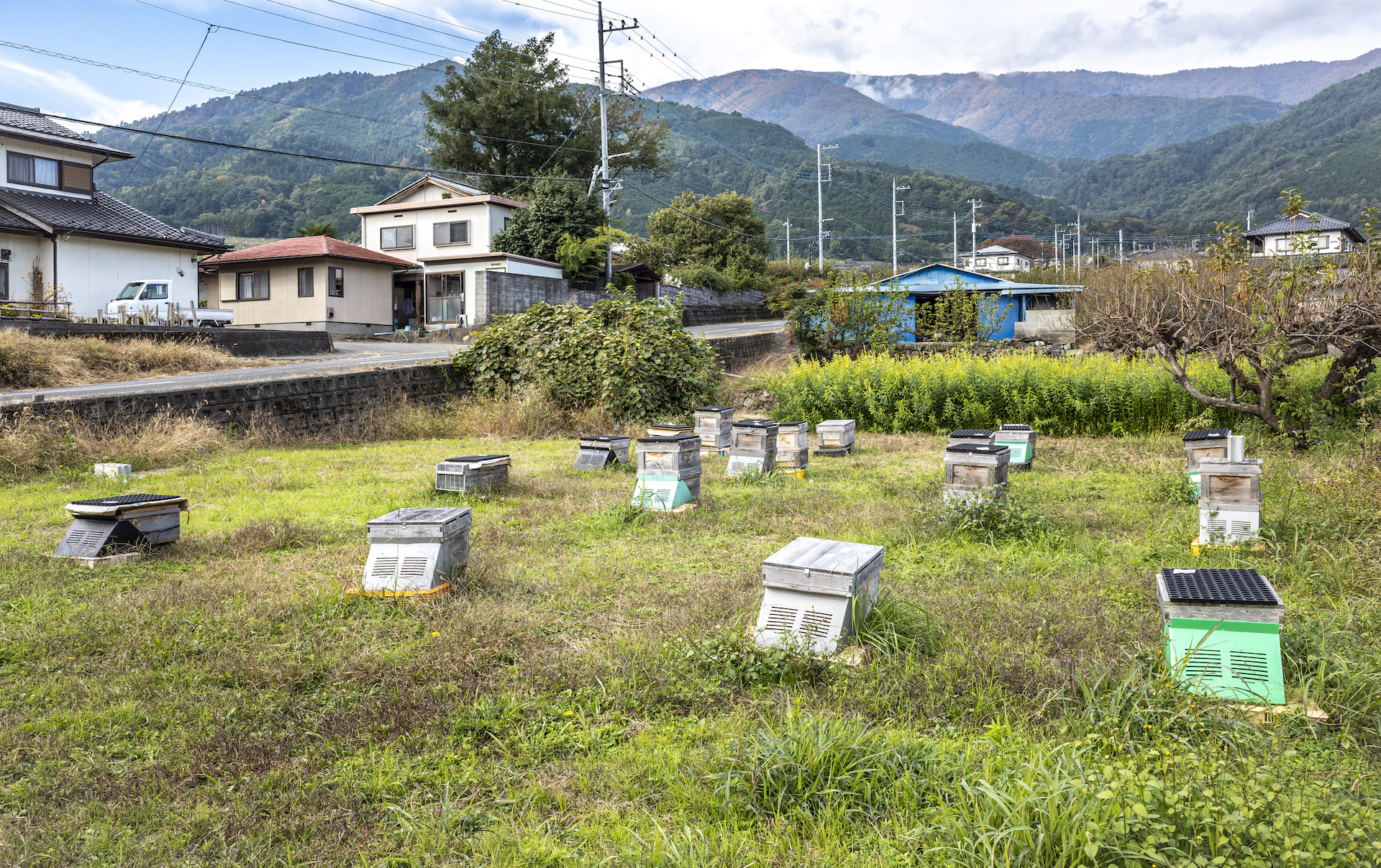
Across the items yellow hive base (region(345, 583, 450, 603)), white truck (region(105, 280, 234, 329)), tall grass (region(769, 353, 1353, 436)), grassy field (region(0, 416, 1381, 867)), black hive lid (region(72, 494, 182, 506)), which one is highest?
white truck (region(105, 280, 234, 329))

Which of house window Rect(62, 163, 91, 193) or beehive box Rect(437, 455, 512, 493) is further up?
house window Rect(62, 163, 91, 193)

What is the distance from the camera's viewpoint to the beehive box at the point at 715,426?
11.7 meters

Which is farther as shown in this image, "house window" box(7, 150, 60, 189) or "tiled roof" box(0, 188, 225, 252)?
"house window" box(7, 150, 60, 189)

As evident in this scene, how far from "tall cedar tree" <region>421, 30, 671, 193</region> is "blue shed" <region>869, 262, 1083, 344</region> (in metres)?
20.2

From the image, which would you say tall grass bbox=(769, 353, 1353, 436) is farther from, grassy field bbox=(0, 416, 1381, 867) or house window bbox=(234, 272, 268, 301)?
house window bbox=(234, 272, 268, 301)

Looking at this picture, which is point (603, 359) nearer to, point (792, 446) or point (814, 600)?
point (792, 446)

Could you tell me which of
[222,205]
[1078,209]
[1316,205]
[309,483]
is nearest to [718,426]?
[309,483]

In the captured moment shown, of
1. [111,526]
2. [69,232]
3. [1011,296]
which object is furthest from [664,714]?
[1011,296]

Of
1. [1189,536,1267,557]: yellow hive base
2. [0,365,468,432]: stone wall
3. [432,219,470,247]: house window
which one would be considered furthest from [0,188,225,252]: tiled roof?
[1189,536,1267,557]: yellow hive base

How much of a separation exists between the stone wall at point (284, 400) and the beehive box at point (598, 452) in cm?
480

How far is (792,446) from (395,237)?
29016mm

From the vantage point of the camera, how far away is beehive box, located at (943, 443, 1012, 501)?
7.16m

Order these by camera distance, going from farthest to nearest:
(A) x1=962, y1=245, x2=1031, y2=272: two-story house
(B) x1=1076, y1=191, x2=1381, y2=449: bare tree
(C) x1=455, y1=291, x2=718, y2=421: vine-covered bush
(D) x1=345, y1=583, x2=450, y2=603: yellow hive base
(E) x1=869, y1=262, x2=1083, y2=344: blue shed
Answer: (A) x1=962, y1=245, x2=1031, y2=272: two-story house, (E) x1=869, y1=262, x2=1083, y2=344: blue shed, (C) x1=455, y1=291, x2=718, y2=421: vine-covered bush, (B) x1=1076, y1=191, x2=1381, y2=449: bare tree, (D) x1=345, y1=583, x2=450, y2=603: yellow hive base

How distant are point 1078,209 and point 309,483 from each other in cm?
11628
